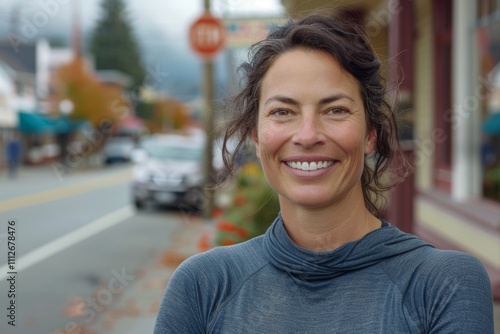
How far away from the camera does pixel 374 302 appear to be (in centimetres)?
149

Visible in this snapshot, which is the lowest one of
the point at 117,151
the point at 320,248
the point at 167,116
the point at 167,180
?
the point at 117,151

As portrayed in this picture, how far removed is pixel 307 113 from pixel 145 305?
636 cm

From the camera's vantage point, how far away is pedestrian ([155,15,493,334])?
4.85ft

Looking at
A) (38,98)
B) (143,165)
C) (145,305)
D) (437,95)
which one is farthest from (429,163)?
(38,98)

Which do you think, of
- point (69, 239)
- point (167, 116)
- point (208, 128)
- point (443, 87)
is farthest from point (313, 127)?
point (167, 116)

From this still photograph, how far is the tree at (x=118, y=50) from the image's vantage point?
2606 inches

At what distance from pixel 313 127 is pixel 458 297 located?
0.45 m

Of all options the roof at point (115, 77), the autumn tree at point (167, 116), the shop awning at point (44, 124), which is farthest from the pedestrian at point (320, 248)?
the autumn tree at point (167, 116)

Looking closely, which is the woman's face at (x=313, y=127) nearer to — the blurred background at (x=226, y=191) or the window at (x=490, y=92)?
the blurred background at (x=226, y=191)

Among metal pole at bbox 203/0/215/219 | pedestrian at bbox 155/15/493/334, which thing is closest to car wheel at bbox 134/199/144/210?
metal pole at bbox 203/0/215/219

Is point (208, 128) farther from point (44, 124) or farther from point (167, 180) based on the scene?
point (44, 124)

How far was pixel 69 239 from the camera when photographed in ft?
41.7

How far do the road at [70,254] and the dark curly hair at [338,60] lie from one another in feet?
8.65

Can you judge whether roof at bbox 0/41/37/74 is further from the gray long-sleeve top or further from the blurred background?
the gray long-sleeve top
